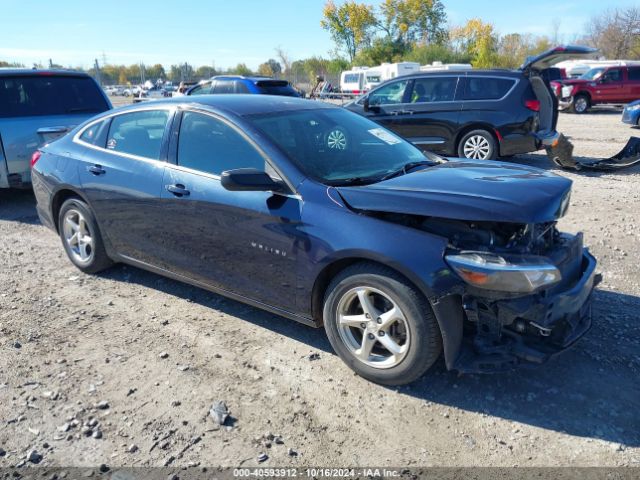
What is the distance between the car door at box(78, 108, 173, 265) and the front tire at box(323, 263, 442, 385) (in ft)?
5.51

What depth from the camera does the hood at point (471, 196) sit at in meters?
2.79

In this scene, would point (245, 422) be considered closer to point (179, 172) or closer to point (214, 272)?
point (214, 272)

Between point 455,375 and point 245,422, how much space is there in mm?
1322

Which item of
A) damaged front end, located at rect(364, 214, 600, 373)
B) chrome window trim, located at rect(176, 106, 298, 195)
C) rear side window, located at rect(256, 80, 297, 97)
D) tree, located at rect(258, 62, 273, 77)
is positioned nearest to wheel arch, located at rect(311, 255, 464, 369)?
damaged front end, located at rect(364, 214, 600, 373)

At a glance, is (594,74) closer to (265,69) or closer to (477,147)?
(477,147)

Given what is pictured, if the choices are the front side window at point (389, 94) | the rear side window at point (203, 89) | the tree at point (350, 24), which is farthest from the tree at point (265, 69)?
the front side window at point (389, 94)

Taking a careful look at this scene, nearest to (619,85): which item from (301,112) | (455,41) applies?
(301,112)

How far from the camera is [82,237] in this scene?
484 cm

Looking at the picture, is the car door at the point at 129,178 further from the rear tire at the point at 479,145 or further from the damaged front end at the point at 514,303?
the rear tire at the point at 479,145

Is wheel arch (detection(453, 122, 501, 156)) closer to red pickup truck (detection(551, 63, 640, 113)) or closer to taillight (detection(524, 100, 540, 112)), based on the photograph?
taillight (detection(524, 100, 540, 112))

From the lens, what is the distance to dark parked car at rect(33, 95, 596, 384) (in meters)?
2.82

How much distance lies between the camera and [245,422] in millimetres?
2877

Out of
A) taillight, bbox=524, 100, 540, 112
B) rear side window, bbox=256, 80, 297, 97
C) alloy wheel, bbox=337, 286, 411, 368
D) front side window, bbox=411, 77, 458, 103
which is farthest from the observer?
rear side window, bbox=256, 80, 297, 97

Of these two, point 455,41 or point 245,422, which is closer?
point 245,422
